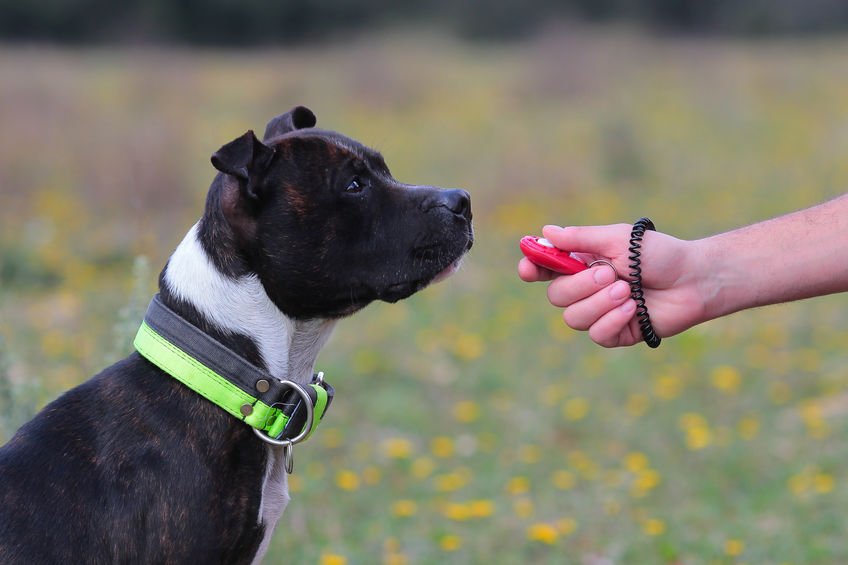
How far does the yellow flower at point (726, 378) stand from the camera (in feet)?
18.6

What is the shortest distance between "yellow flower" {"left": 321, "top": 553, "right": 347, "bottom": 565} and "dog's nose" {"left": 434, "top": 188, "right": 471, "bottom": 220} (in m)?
1.63

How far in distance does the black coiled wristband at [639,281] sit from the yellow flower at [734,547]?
1674 mm

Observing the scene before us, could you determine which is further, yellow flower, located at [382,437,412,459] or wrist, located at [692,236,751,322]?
yellow flower, located at [382,437,412,459]

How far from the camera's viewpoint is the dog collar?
221cm

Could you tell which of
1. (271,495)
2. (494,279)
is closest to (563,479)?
(271,495)

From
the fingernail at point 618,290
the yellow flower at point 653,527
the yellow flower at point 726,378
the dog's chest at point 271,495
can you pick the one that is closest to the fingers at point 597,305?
the fingernail at point 618,290

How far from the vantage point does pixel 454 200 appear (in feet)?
8.47

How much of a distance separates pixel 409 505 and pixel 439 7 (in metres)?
26.7

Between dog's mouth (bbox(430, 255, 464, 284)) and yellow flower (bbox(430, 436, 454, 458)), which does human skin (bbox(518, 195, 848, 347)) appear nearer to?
dog's mouth (bbox(430, 255, 464, 284))

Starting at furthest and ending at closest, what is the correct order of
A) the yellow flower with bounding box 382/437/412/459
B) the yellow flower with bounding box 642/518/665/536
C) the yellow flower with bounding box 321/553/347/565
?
the yellow flower with bounding box 382/437/412/459
the yellow flower with bounding box 642/518/665/536
the yellow flower with bounding box 321/553/347/565

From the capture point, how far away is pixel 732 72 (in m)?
18.6

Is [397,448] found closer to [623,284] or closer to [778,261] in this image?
[623,284]

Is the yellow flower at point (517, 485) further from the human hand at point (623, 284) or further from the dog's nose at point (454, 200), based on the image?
the dog's nose at point (454, 200)

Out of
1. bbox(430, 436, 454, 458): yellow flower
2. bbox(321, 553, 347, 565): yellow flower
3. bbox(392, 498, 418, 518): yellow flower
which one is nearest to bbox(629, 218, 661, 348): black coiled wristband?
bbox(321, 553, 347, 565): yellow flower
